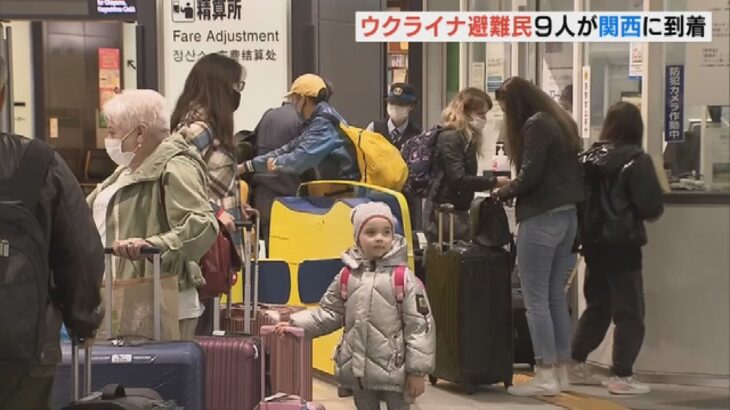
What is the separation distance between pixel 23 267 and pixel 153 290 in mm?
959

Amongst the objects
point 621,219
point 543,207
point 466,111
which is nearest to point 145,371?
point 543,207

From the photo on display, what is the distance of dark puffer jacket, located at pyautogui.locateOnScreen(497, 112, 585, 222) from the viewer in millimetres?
5273

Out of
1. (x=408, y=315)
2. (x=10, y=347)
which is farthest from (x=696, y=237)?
(x=10, y=347)

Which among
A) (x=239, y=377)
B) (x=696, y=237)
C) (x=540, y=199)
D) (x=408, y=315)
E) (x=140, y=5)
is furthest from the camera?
(x=140, y=5)

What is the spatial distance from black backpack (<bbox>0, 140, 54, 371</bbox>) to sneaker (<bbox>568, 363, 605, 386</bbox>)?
12.0 ft

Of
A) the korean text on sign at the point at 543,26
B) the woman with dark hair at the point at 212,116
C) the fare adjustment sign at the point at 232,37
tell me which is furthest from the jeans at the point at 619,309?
the fare adjustment sign at the point at 232,37

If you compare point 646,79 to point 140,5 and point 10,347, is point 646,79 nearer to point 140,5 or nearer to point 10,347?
point 140,5

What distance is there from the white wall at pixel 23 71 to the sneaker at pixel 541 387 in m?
7.71

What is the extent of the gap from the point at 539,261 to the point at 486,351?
1.58 feet

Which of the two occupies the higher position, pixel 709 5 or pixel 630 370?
pixel 709 5

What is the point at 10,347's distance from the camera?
2.61 metres

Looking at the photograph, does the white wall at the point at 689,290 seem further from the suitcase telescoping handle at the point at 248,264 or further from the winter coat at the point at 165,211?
the winter coat at the point at 165,211

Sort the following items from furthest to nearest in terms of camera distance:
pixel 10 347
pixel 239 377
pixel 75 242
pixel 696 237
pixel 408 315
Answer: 1. pixel 696 237
2. pixel 408 315
3. pixel 239 377
4. pixel 75 242
5. pixel 10 347

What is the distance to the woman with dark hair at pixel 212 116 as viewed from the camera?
4312 mm
